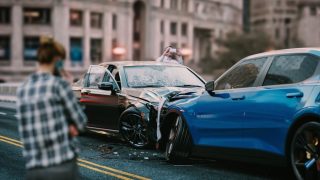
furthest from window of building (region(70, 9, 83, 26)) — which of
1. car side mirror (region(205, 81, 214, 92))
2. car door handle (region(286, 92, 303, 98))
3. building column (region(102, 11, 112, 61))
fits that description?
car door handle (region(286, 92, 303, 98))

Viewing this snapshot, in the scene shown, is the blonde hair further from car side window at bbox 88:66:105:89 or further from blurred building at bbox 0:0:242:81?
blurred building at bbox 0:0:242:81

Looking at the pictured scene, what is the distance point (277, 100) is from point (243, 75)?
1.08 metres

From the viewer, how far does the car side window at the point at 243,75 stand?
841 cm

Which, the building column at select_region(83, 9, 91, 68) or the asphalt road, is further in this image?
the building column at select_region(83, 9, 91, 68)

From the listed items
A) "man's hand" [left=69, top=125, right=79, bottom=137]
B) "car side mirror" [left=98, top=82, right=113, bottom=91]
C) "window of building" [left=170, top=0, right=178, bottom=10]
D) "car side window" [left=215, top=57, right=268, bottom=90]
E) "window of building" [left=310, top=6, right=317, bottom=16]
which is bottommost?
"car side mirror" [left=98, top=82, right=113, bottom=91]

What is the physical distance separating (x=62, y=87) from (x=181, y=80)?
769 cm

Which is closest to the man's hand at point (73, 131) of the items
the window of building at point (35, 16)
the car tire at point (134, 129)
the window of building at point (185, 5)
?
the car tire at point (134, 129)

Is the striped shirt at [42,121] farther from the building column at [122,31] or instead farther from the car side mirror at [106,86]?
the building column at [122,31]

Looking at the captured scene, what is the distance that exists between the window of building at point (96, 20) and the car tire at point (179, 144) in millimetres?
69126

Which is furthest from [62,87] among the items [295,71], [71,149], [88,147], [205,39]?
[205,39]

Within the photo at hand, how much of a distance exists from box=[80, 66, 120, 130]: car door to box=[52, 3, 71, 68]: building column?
5940 cm

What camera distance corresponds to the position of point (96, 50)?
255 feet

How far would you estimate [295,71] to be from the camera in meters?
7.87

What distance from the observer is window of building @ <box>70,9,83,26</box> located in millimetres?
75181
